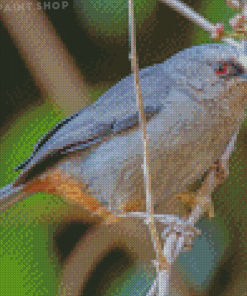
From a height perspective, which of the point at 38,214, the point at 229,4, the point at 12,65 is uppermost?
the point at 229,4

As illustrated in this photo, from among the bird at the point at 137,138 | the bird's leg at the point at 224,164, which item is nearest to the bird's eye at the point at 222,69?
the bird at the point at 137,138

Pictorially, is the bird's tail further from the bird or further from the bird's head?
the bird's head

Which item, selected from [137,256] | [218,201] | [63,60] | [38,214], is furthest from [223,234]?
[63,60]

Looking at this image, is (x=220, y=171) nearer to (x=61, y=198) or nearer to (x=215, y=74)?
(x=215, y=74)

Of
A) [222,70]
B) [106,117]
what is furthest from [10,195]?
[222,70]

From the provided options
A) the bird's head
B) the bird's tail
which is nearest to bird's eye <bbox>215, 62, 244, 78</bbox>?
the bird's head

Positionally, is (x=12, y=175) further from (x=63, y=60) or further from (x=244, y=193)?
(x=244, y=193)

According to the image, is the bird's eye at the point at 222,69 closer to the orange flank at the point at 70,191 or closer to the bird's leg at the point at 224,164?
the bird's leg at the point at 224,164
